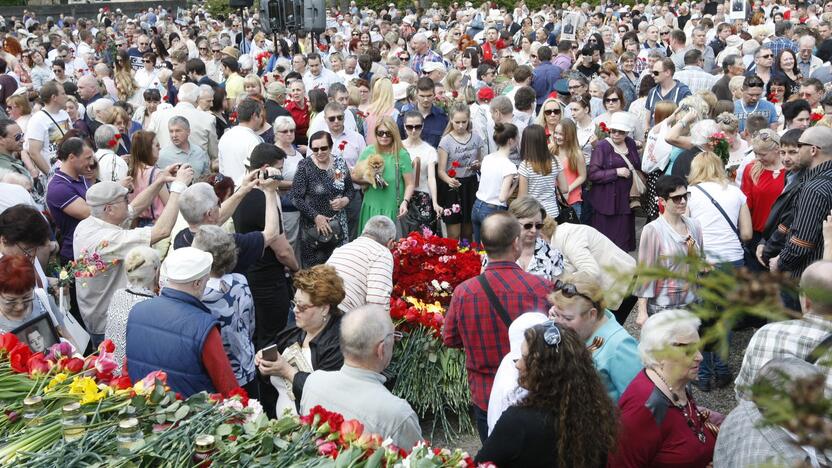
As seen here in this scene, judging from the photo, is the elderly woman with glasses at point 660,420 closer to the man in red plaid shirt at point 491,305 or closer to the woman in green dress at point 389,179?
the man in red plaid shirt at point 491,305

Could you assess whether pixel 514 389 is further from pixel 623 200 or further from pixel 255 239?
pixel 623 200

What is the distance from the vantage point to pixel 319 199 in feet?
24.9

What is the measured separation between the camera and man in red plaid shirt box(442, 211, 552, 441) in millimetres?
A: 4547

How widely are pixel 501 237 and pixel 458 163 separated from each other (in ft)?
14.0

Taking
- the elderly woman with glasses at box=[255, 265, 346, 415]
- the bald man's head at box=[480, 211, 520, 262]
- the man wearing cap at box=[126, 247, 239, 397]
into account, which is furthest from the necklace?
the man wearing cap at box=[126, 247, 239, 397]

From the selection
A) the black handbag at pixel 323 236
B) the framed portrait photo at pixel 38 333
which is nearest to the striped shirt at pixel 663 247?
the black handbag at pixel 323 236

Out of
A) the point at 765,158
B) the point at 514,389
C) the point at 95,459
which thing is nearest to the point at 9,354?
the point at 95,459

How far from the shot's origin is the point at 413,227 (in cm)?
836

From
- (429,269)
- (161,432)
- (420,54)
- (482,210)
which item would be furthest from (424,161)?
(420,54)

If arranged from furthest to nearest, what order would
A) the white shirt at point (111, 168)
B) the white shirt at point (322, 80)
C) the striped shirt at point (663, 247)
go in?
the white shirt at point (322, 80), the white shirt at point (111, 168), the striped shirt at point (663, 247)

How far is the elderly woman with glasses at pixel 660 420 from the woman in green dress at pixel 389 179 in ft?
14.9

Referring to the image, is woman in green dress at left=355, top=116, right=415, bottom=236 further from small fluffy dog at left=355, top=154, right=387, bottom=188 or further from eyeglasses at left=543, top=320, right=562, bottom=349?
eyeglasses at left=543, top=320, right=562, bottom=349

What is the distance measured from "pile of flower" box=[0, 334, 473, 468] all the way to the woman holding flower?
5.33 meters

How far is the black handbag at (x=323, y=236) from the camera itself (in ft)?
24.7
